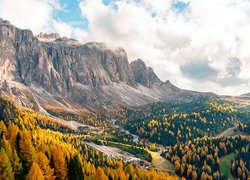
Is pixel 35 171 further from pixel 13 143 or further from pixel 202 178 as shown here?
pixel 202 178

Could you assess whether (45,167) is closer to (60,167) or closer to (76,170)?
(60,167)

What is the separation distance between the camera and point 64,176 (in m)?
83.1

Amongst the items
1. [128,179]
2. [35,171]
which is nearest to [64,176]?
[35,171]

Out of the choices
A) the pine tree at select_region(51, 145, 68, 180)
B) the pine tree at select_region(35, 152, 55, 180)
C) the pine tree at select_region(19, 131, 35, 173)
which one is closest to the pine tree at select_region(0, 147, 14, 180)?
the pine tree at select_region(35, 152, 55, 180)

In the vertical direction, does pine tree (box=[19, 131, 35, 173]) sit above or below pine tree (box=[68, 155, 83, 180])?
above

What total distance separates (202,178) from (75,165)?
135249 millimetres

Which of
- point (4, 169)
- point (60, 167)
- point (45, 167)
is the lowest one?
point (60, 167)

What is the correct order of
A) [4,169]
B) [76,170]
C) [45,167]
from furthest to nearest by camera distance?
[76,170], [45,167], [4,169]

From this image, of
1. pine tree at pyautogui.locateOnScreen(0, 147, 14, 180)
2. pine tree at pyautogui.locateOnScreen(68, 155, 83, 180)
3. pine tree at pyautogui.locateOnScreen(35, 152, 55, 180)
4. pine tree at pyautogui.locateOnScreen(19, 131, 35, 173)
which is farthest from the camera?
pine tree at pyautogui.locateOnScreen(19, 131, 35, 173)

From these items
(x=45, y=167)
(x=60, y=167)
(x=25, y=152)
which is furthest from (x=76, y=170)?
(x=25, y=152)

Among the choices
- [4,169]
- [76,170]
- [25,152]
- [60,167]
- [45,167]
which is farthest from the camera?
[25,152]

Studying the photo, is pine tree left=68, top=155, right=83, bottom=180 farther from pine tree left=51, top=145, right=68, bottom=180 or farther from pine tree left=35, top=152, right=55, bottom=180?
pine tree left=35, top=152, right=55, bottom=180

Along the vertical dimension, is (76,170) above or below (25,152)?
below

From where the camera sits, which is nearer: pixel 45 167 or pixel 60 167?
pixel 45 167
